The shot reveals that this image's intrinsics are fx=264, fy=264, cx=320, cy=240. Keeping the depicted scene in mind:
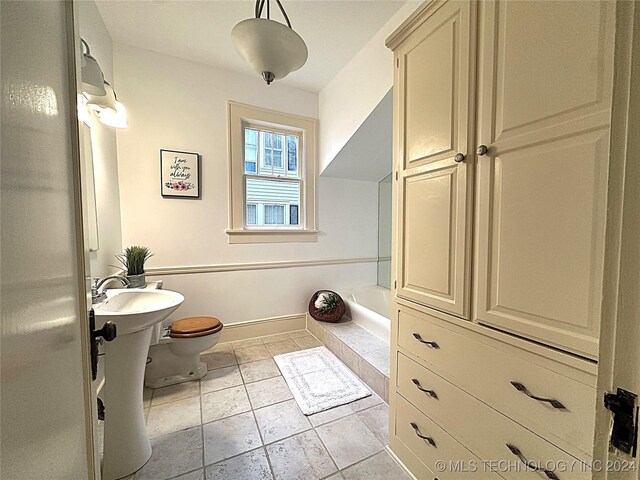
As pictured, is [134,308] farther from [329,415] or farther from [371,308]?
[371,308]

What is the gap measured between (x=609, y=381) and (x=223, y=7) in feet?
8.72

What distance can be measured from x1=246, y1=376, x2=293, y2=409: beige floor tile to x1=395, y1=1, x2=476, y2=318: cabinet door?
125 centimetres

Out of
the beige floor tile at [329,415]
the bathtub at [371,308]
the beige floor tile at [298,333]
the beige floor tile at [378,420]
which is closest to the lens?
the beige floor tile at [378,420]

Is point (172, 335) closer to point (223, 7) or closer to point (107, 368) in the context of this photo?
point (107, 368)

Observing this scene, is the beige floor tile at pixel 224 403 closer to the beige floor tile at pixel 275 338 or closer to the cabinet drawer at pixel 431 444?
the beige floor tile at pixel 275 338

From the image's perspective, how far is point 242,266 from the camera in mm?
2803

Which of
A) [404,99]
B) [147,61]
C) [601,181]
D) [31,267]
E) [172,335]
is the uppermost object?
[147,61]

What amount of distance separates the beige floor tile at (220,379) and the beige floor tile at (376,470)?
1.11m

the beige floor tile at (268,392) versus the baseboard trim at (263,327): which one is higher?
the baseboard trim at (263,327)

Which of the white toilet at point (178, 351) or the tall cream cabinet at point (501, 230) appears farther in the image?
the white toilet at point (178, 351)

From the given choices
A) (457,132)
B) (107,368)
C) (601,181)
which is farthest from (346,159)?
(107,368)

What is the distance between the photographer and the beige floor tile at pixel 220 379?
6.73 ft

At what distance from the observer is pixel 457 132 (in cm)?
105

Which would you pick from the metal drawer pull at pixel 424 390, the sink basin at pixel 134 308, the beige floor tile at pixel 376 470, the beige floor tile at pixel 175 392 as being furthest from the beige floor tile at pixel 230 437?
the metal drawer pull at pixel 424 390
